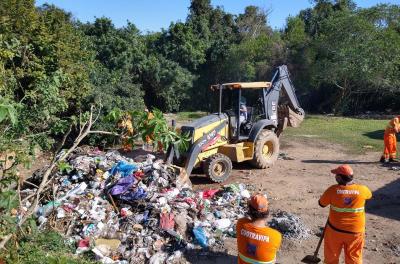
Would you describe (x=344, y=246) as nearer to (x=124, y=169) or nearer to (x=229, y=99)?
(x=124, y=169)

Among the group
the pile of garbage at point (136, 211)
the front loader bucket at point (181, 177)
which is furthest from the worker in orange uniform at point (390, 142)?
the front loader bucket at point (181, 177)

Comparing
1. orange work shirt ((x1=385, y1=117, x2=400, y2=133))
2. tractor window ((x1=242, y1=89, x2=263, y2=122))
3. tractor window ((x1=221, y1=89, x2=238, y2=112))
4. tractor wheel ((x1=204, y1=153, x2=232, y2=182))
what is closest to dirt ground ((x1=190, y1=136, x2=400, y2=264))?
tractor wheel ((x1=204, y1=153, x2=232, y2=182))

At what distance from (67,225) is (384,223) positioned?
17.7 feet

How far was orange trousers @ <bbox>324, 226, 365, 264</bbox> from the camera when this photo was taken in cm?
524

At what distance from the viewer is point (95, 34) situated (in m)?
23.4

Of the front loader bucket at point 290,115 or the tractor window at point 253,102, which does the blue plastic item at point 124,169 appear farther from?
the front loader bucket at point 290,115

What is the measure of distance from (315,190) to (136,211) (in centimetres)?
421

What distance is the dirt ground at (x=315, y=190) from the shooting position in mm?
6695

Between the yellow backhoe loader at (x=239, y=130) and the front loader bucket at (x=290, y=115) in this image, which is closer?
the yellow backhoe loader at (x=239, y=130)

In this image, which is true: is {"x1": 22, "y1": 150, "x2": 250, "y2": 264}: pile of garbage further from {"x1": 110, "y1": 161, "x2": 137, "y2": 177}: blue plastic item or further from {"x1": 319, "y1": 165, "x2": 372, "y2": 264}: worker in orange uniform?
{"x1": 319, "y1": 165, "x2": 372, "y2": 264}: worker in orange uniform

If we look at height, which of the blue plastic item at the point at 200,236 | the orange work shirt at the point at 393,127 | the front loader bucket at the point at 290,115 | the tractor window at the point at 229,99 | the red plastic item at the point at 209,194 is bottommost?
the blue plastic item at the point at 200,236

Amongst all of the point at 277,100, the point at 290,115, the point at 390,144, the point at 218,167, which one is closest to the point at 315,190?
the point at 218,167

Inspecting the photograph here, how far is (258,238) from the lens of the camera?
12.9ft

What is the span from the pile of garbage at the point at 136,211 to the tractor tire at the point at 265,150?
1955 millimetres
